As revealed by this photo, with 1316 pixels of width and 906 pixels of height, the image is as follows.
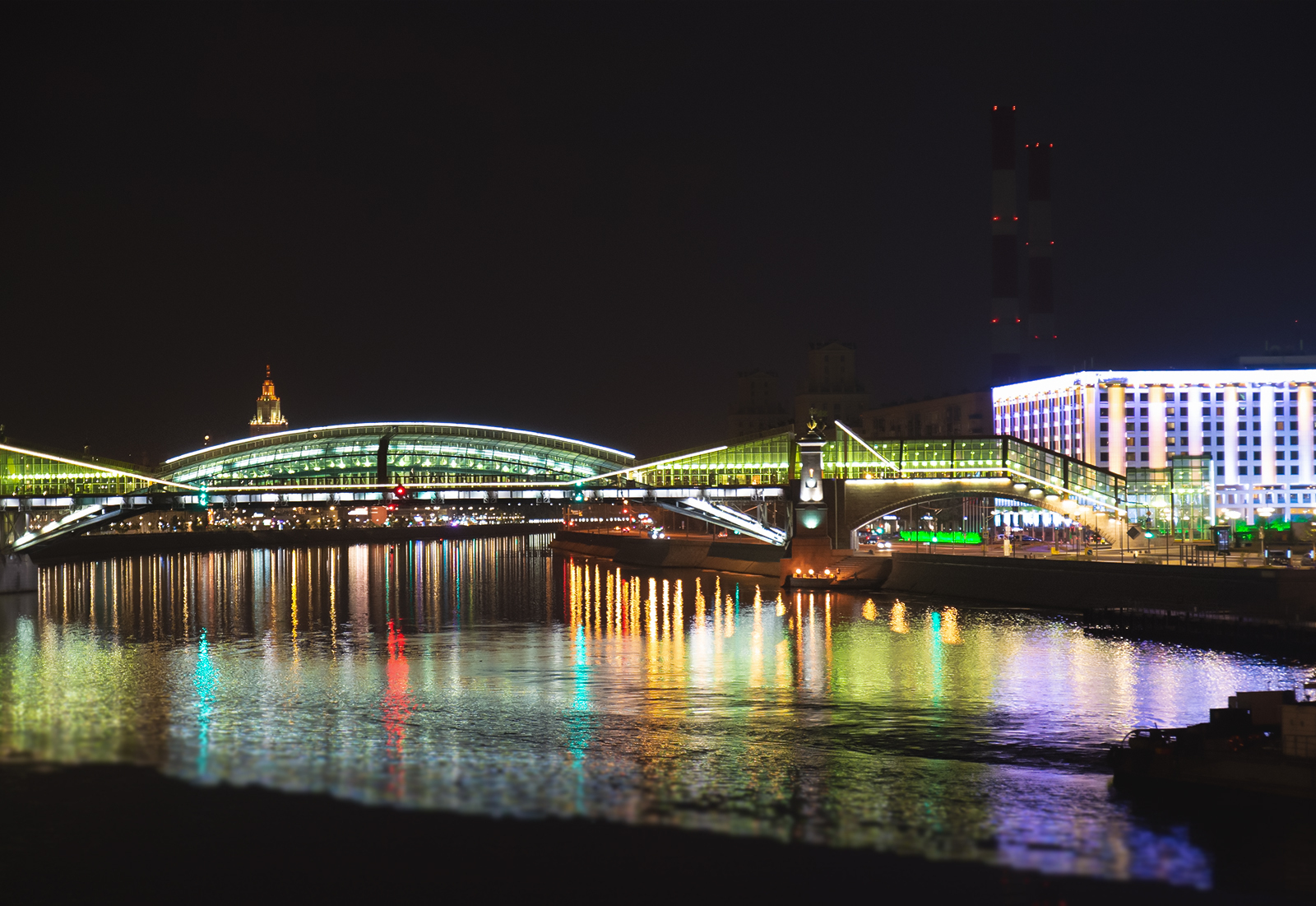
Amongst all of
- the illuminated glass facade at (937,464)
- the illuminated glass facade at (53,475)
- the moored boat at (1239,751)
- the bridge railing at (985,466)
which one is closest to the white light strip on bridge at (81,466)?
the illuminated glass facade at (53,475)

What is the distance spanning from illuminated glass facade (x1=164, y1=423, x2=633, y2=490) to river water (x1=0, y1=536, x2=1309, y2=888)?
76.1 feet

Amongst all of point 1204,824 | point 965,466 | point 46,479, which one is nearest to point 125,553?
point 46,479

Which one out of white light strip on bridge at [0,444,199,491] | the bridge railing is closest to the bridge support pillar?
the bridge railing

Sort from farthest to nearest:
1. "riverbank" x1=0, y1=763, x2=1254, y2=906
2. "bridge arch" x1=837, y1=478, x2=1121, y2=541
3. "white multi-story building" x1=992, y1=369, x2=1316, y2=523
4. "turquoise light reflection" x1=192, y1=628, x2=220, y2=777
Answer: "white multi-story building" x1=992, y1=369, x2=1316, y2=523
"bridge arch" x1=837, y1=478, x2=1121, y2=541
"turquoise light reflection" x1=192, y1=628, x2=220, y2=777
"riverbank" x1=0, y1=763, x2=1254, y2=906

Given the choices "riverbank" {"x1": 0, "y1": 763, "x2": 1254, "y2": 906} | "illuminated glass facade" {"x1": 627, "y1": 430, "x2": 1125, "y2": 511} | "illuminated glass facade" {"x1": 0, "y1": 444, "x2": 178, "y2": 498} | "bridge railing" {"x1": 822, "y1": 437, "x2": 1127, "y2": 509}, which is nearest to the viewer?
"riverbank" {"x1": 0, "y1": 763, "x2": 1254, "y2": 906}

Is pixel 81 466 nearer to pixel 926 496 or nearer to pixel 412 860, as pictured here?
pixel 926 496

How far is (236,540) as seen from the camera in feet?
476

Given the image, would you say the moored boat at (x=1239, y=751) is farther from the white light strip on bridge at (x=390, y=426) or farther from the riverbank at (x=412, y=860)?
the white light strip on bridge at (x=390, y=426)

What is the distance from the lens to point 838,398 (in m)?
167

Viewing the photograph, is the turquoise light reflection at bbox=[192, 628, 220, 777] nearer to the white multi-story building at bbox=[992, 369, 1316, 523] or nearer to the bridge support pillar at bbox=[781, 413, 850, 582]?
the bridge support pillar at bbox=[781, 413, 850, 582]

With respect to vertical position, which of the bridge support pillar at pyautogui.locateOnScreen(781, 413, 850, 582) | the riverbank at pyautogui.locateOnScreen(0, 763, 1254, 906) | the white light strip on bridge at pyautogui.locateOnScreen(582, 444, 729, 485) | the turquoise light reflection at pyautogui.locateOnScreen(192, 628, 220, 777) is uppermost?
the white light strip on bridge at pyautogui.locateOnScreen(582, 444, 729, 485)

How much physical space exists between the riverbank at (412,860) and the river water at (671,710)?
2.43 ft

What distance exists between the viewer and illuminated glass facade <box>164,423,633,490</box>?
8394cm

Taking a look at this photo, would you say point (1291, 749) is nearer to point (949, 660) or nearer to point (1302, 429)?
point (949, 660)
